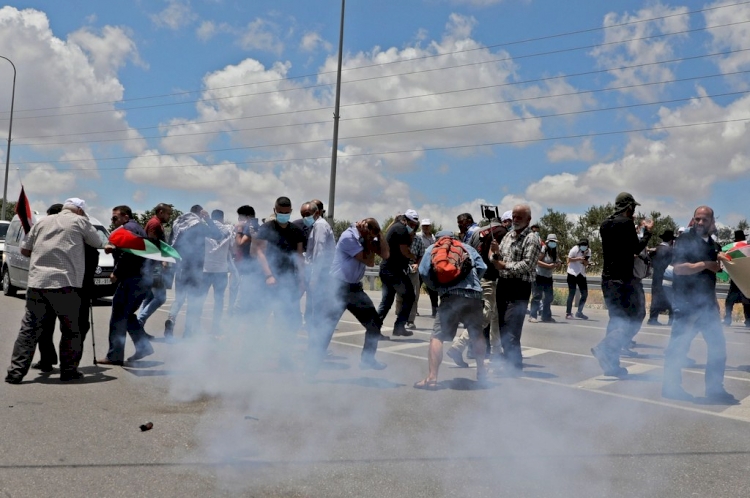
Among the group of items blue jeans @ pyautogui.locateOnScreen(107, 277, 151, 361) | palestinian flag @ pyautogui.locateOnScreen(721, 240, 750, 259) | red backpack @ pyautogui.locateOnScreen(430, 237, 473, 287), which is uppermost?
palestinian flag @ pyautogui.locateOnScreen(721, 240, 750, 259)

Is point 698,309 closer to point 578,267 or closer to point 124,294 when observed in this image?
point 124,294

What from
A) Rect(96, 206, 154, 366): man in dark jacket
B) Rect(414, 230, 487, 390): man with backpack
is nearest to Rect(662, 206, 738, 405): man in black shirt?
Rect(414, 230, 487, 390): man with backpack

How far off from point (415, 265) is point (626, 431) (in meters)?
6.11

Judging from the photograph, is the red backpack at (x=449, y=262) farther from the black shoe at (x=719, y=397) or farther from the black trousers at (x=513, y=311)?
the black shoe at (x=719, y=397)

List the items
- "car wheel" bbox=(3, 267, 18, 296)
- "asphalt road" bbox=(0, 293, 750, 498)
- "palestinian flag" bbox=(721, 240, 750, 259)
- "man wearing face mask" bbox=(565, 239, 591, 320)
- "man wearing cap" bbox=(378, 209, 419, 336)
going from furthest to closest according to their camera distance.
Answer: "car wheel" bbox=(3, 267, 18, 296), "man wearing face mask" bbox=(565, 239, 591, 320), "man wearing cap" bbox=(378, 209, 419, 336), "palestinian flag" bbox=(721, 240, 750, 259), "asphalt road" bbox=(0, 293, 750, 498)

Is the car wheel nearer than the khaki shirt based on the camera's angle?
No

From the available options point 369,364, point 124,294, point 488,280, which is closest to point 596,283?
point 488,280

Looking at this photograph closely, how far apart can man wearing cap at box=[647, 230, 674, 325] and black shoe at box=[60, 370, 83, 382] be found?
649cm

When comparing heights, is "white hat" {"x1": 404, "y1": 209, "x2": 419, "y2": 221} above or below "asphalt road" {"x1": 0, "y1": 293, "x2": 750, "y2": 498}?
above

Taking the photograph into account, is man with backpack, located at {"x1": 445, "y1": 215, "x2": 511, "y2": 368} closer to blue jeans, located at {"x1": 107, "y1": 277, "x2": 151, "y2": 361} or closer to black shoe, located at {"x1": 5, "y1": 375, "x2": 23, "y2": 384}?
blue jeans, located at {"x1": 107, "y1": 277, "x2": 151, "y2": 361}

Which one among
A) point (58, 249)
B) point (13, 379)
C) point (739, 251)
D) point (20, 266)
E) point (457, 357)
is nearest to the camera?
point (739, 251)

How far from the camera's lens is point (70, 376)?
6.07 metres

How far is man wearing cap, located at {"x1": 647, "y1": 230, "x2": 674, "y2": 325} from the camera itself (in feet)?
30.6

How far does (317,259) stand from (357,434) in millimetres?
2785
